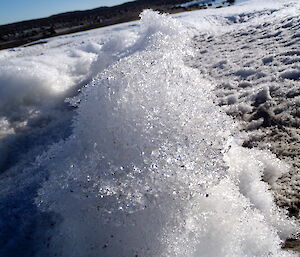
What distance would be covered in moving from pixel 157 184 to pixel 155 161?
0.31 metres

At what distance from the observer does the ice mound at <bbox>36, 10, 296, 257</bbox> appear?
7.91ft

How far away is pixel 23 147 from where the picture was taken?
4336 mm

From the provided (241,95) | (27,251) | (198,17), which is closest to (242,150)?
(241,95)

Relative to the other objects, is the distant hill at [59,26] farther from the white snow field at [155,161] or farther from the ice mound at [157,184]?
the ice mound at [157,184]

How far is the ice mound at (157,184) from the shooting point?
7.91ft

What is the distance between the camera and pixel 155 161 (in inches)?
117

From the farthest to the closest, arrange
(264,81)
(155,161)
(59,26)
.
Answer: (59,26), (264,81), (155,161)

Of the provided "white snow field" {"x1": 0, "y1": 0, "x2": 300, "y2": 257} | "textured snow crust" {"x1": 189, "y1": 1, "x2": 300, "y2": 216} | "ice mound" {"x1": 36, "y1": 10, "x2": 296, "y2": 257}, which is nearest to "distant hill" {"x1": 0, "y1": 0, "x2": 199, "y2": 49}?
"textured snow crust" {"x1": 189, "y1": 1, "x2": 300, "y2": 216}

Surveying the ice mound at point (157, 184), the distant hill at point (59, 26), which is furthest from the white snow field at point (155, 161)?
the distant hill at point (59, 26)

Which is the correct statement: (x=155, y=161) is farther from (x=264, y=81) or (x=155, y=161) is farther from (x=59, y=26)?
(x=59, y=26)

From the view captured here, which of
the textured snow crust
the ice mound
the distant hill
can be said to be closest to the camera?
the ice mound

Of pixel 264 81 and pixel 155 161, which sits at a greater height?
pixel 155 161

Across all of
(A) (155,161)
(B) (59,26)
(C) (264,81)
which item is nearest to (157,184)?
(A) (155,161)

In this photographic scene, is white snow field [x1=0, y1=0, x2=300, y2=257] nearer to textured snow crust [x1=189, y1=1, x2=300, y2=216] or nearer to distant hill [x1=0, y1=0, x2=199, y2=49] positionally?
textured snow crust [x1=189, y1=1, x2=300, y2=216]
